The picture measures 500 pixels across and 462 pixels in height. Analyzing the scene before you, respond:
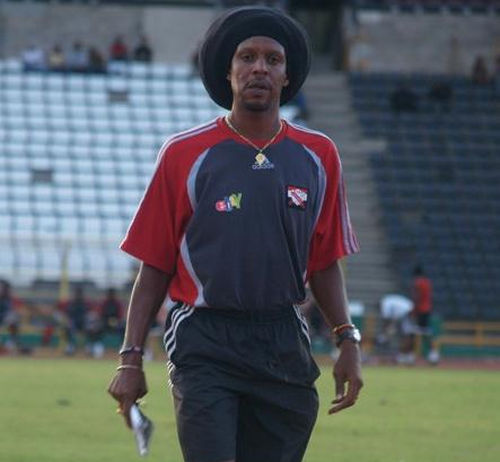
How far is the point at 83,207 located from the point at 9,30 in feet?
30.9

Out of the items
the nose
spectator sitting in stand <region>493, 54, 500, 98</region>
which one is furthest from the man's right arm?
spectator sitting in stand <region>493, 54, 500, 98</region>

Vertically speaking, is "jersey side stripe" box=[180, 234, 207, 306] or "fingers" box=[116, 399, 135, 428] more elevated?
"jersey side stripe" box=[180, 234, 207, 306]

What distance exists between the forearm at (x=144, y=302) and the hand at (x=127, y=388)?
121 millimetres

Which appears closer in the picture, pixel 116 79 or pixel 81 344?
Result: pixel 81 344

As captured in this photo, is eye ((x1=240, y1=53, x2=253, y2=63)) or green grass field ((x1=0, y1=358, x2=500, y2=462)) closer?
eye ((x1=240, y1=53, x2=253, y2=63))

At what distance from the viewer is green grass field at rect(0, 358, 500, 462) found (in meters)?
14.1

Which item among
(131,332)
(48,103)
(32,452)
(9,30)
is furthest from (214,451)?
(9,30)

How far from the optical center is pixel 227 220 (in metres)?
6.94

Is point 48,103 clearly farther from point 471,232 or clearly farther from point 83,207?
point 471,232

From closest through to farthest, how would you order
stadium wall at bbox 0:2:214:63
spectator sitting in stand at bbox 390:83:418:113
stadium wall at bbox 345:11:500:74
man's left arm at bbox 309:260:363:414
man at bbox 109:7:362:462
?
man at bbox 109:7:362:462
man's left arm at bbox 309:260:363:414
spectator sitting in stand at bbox 390:83:418:113
stadium wall at bbox 0:2:214:63
stadium wall at bbox 345:11:500:74

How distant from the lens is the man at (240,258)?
22.7 feet

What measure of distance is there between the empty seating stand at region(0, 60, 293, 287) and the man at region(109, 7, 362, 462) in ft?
90.0

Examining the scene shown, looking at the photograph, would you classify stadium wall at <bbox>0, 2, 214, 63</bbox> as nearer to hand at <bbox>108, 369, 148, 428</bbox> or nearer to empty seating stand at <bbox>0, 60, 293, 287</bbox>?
empty seating stand at <bbox>0, 60, 293, 287</bbox>

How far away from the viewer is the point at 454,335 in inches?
1441
